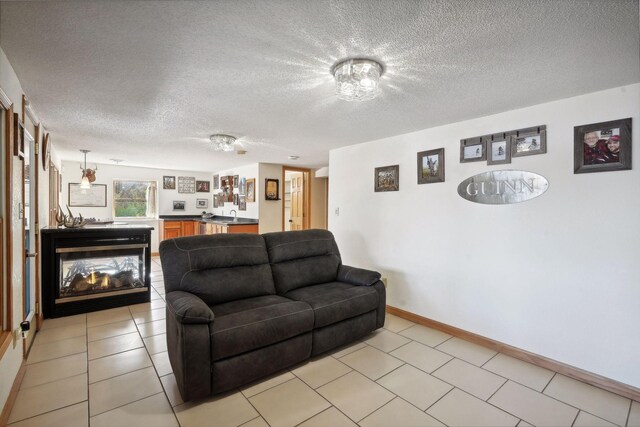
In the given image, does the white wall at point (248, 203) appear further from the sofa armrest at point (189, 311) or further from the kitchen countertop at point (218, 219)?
the sofa armrest at point (189, 311)

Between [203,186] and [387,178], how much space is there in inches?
242

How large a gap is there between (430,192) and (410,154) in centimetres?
54

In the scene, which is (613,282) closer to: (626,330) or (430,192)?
(626,330)

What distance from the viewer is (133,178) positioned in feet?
23.7

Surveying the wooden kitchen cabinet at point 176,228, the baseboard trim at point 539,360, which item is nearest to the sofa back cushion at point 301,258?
the baseboard trim at point 539,360

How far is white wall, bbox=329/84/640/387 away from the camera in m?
2.18

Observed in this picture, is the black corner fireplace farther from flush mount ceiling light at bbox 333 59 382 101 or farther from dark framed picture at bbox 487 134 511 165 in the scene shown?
dark framed picture at bbox 487 134 511 165

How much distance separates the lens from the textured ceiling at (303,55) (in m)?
1.39

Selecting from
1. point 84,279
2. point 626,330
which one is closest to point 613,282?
point 626,330

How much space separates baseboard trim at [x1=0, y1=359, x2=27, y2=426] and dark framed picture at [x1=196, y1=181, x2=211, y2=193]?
6.28 meters

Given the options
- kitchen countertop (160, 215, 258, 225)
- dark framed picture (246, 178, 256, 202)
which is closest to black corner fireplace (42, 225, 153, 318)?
kitchen countertop (160, 215, 258, 225)

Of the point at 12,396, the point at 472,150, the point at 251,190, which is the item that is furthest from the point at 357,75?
the point at 251,190

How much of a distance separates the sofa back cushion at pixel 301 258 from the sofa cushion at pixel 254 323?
1.33 feet

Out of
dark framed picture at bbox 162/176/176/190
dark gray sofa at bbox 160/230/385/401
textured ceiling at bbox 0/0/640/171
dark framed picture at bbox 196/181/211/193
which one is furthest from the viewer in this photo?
dark framed picture at bbox 196/181/211/193
